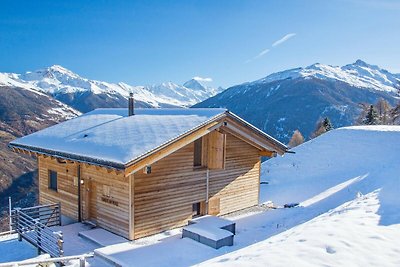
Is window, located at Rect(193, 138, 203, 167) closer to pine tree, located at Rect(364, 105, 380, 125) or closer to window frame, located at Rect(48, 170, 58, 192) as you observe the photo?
window frame, located at Rect(48, 170, 58, 192)

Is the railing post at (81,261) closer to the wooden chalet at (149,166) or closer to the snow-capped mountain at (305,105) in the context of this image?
the wooden chalet at (149,166)

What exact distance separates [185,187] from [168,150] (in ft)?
7.23

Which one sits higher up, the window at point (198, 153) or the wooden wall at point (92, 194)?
the window at point (198, 153)

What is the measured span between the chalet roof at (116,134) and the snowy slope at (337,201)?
452cm

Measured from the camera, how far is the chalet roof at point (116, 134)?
35.1 feet

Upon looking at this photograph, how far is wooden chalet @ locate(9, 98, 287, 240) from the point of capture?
431 inches

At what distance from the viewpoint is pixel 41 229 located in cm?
1136

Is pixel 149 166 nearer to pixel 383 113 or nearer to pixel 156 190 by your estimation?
pixel 156 190

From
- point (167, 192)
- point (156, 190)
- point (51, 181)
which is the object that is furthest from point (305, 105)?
point (156, 190)

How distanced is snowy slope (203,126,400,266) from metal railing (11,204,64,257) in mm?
5528

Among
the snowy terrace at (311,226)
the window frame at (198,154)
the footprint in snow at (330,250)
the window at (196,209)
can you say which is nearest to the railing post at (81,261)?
the snowy terrace at (311,226)

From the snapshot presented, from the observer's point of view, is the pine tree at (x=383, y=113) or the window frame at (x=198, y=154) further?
the pine tree at (x=383, y=113)

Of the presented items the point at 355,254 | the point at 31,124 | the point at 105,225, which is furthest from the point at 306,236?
the point at 31,124

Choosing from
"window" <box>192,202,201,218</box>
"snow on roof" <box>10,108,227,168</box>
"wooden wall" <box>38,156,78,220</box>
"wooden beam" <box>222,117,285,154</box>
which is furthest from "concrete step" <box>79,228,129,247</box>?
"wooden beam" <box>222,117,285,154</box>
